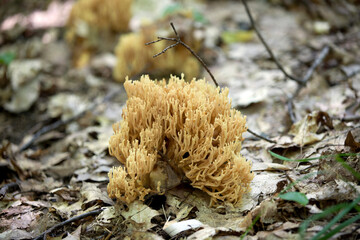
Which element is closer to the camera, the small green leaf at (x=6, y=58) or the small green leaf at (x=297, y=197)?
the small green leaf at (x=297, y=197)

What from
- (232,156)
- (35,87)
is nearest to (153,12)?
(35,87)

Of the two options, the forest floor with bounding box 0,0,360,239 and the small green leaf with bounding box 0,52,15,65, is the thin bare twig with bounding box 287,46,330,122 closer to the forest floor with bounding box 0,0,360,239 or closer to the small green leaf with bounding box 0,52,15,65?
the forest floor with bounding box 0,0,360,239

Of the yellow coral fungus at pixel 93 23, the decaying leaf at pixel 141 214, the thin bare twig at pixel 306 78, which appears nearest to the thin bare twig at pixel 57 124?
the yellow coral fungus at pixel 93 23

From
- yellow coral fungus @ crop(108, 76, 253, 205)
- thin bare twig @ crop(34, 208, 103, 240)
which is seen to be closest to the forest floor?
thin bare twig @ crop(34, 208, 103, 240)

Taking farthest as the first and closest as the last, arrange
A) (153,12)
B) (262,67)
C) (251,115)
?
(153,12), (262,67), (251,115)

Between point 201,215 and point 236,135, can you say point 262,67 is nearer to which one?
point 236,135

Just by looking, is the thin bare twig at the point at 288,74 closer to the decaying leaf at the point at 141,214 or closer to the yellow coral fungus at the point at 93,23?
the decaying leaf at the point at 141,214
